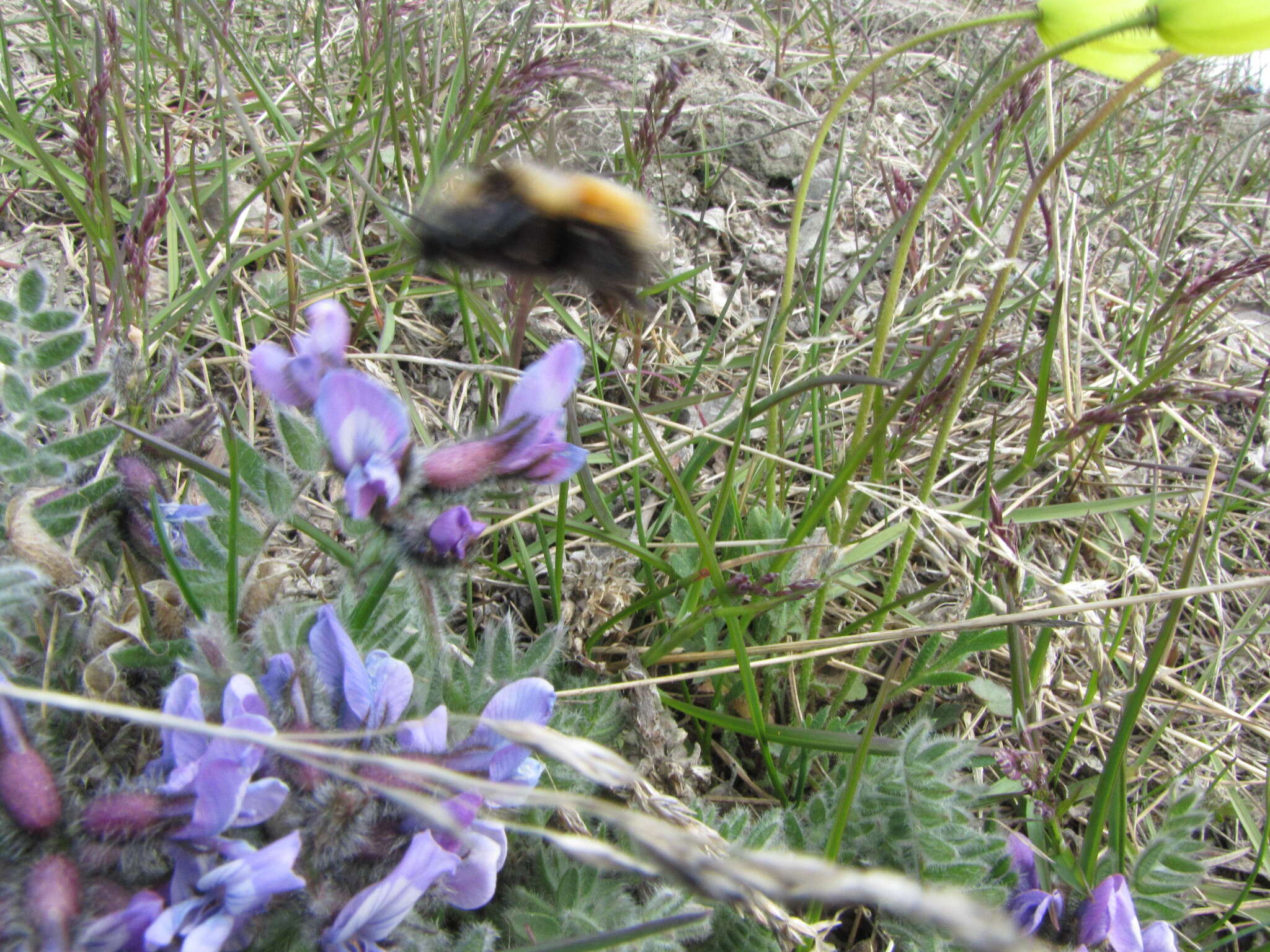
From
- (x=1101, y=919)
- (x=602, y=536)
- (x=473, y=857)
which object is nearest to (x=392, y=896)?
(x=473, y=857)

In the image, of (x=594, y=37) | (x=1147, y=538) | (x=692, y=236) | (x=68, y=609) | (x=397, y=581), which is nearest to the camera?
(x=68, y=609)

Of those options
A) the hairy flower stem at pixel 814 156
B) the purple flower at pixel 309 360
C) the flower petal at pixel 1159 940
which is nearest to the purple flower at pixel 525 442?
the purple flower at pixel 309 360

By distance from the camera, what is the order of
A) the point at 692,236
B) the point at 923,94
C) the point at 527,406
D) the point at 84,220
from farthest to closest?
the point at 923,94
the point at 692,236
the point at 84,220
the point at 527,406

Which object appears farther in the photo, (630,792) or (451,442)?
(630,792)

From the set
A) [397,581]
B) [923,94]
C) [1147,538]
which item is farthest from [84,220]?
[923,94]

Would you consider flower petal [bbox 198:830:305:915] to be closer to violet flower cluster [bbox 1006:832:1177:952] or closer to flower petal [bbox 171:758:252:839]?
flower petal [bbox 171:758:252:839]

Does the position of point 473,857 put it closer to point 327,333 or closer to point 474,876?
point 474,876

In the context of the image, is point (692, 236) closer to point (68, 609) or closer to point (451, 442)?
point (451, 442)
